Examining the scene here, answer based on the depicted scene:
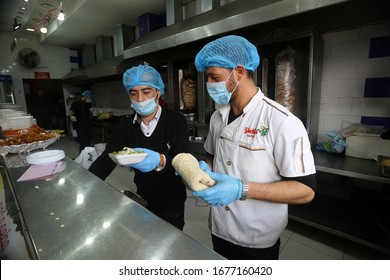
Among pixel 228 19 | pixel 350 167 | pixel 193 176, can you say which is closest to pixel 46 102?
pixel 228 19

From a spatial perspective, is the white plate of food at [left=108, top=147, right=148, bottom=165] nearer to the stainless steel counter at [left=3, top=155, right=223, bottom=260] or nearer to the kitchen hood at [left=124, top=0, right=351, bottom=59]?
the stainless steel counter at [left=3, top=155, right=223, bottom=260]

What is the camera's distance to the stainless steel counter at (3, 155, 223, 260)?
571 mm

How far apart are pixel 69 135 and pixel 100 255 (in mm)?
8614

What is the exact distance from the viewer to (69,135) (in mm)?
7984

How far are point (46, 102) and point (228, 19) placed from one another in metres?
7.55

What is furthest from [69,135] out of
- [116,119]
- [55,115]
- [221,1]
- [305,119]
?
[305,119]

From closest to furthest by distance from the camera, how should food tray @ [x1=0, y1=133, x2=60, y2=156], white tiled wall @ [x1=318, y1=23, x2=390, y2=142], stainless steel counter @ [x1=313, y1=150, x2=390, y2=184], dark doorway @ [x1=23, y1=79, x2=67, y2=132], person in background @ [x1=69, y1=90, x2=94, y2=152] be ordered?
food tray @ [x1=0, y1=133, x2=60, y2=156] → stainless steel counter @ [x1=313, y1=150, x2=390, y2=184] → white tiled wall @ [x1=318, y1=23, x2=390, y2=142] → person in background @ [x1=69, y1=90, x2=94, y2=152] → dark doorway @ [x1=23, y1=79, x2=67, y2=132]

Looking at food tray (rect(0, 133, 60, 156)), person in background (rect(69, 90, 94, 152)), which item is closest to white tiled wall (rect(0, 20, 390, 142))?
food tray (rect(0, 133, 60, 156))

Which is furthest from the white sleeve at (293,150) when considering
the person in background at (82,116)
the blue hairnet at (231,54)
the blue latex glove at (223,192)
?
the person in background at (82,116)

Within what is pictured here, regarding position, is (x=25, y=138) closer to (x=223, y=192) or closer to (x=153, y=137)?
(x=153, y=137)

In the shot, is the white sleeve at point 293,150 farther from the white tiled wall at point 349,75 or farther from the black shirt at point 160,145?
the white tiled wall at point 349,75

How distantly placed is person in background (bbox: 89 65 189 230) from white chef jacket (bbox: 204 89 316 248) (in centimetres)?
41

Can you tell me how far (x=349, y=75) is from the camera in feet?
7.43
